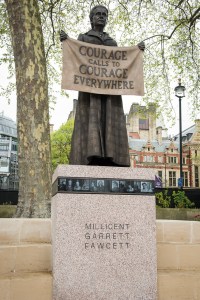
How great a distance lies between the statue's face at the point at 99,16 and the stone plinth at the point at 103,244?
204 centimetres

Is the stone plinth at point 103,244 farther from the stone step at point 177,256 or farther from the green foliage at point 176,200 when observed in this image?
the green foliage at point 176,200

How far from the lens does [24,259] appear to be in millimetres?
4512

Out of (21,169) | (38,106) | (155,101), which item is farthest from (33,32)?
(155,101)

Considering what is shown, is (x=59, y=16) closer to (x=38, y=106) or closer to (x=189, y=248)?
(x=38, y=106)

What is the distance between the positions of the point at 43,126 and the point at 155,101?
9.92 m

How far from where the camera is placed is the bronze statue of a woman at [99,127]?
14.7 feet

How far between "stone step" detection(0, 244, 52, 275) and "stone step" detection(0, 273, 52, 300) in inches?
14.7

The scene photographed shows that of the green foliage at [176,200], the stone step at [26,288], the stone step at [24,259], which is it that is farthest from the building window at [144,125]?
the stone step at [26,288]

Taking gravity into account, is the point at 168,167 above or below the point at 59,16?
below

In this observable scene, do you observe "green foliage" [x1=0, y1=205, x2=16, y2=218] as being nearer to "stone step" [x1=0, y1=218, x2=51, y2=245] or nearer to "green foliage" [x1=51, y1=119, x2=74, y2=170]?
"stone step" [x1=0, y1=218, x2=51, y2=245]

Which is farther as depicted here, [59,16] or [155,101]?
[155,101]

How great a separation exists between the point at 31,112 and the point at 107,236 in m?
5.67

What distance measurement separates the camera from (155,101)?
17.8 metres

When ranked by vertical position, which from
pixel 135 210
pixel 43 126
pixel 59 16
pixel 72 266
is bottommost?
pixel 72 266
